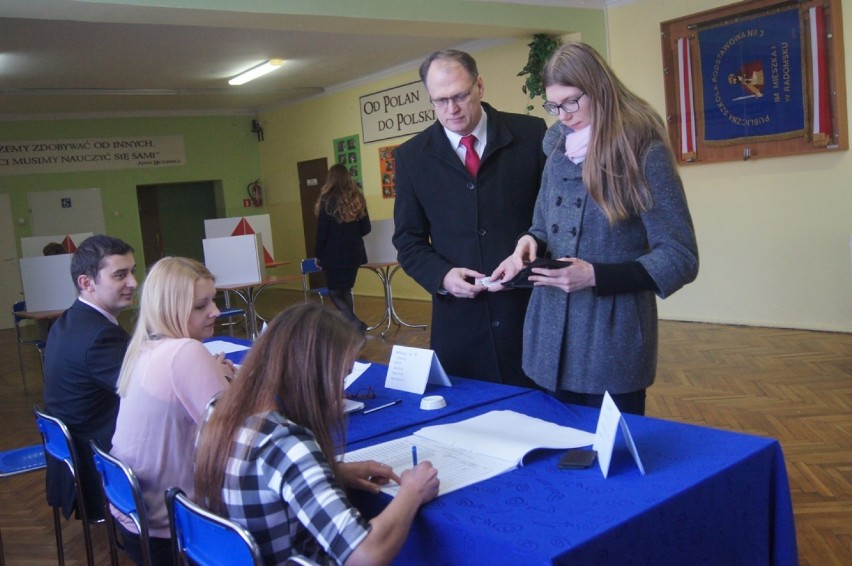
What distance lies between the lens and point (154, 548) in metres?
2.03

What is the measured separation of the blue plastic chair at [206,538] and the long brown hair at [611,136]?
1063 millimetres

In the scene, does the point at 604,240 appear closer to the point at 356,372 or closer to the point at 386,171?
the point at 356,372

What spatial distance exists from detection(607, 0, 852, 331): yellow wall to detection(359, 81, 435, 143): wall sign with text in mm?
2955

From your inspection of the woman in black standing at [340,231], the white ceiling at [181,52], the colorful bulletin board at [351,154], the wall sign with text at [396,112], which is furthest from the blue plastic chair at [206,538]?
the colorful bulletin board at [351,154]

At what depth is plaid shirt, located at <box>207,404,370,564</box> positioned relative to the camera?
1316mm

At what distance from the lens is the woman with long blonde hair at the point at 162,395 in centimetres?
198

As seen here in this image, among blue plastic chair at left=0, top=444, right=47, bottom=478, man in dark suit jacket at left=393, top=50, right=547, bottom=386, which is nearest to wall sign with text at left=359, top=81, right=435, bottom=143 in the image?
blue plastic chair at left=0, top=444, right=47, bottom=478

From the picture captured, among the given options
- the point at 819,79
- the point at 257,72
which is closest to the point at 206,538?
the point at 819,79

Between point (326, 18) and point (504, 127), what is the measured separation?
12.3ft

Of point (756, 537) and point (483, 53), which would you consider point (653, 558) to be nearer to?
point (756, 537)

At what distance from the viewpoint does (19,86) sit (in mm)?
9633

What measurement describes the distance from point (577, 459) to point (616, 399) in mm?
462

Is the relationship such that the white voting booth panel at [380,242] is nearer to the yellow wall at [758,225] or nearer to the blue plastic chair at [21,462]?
the yellow wall at [758,225]

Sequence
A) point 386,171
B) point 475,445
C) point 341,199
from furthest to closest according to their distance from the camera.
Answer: point 386,171
point 341,199
point 475,445
